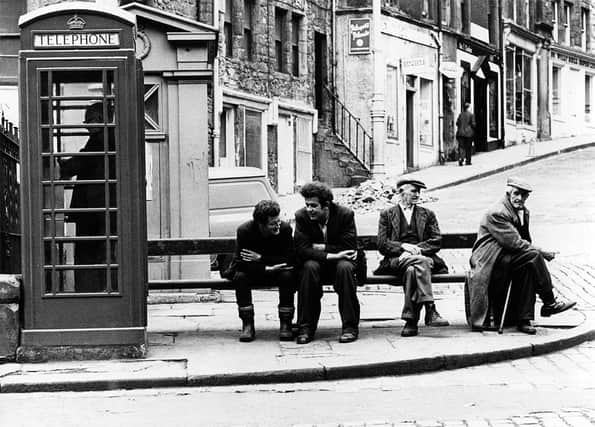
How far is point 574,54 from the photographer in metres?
56.6

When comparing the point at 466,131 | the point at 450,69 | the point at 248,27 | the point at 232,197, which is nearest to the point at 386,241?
the point at 232,197

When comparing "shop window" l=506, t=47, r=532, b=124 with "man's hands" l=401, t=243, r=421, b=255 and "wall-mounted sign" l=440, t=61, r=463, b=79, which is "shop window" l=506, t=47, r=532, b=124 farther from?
"man's hands" l=401, t=243, r=421, b=255

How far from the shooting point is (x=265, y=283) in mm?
11383

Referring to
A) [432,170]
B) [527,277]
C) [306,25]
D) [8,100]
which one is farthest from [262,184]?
[432,170]

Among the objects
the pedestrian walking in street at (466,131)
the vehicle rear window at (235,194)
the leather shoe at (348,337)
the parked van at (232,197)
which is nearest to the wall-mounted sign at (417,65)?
the pedestrian walking in street at (466,131)

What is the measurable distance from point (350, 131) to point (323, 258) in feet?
84.4

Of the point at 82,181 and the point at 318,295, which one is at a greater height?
the point at 82,181

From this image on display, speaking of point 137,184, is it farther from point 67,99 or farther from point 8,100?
point 8,100

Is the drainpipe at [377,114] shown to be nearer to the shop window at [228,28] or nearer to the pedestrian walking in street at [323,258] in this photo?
the shop window at [228,28]

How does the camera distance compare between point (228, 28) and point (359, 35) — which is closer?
point (228, 28)

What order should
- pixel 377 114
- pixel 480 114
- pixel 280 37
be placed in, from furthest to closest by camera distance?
pixel 480 114 < pixel 377 114 < pixel 280 37

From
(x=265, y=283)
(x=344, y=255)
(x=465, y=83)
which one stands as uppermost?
(x=465, y=83)

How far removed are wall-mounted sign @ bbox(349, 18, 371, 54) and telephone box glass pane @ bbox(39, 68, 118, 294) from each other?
1060 inches

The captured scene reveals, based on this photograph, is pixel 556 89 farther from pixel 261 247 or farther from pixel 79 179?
pixel 79 179
